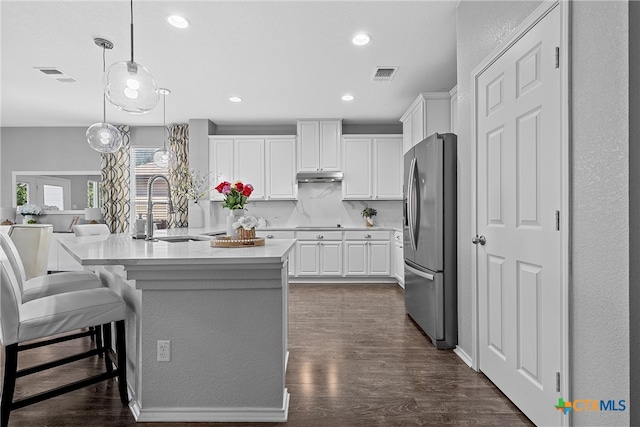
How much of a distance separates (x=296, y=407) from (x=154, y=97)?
2.00 meters

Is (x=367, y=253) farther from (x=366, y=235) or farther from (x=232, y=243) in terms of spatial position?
(x=232, y=243)

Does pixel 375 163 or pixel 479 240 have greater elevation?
pixel 375 163

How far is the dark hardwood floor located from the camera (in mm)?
1828

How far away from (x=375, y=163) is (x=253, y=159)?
199 centimetres

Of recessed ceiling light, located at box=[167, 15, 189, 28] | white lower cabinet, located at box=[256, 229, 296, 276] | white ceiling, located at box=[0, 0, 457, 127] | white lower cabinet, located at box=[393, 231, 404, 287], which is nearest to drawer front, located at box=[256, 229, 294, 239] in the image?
white lower cabinet, located at box=[256, 229, 296, 276]

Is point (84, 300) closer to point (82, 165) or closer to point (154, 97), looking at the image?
point (154, 97)

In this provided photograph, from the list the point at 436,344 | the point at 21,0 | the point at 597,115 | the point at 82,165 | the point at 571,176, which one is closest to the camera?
the point at 597,115

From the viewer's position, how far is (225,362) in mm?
1799

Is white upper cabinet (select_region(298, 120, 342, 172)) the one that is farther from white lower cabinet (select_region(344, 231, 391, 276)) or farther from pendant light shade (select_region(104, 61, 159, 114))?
pendant light shade (select_region(104, 61, 159, 114))

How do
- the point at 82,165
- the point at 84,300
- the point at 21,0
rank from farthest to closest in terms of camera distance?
the point at 82,165 < the point at 21,0 < the point at 84,300

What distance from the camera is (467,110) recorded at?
255cm

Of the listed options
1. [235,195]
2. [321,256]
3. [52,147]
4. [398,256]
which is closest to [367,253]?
[398,256]

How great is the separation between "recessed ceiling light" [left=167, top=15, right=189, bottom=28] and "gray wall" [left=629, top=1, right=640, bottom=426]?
2.79 m

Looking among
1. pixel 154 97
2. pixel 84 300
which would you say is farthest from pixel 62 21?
pixel 84 300
